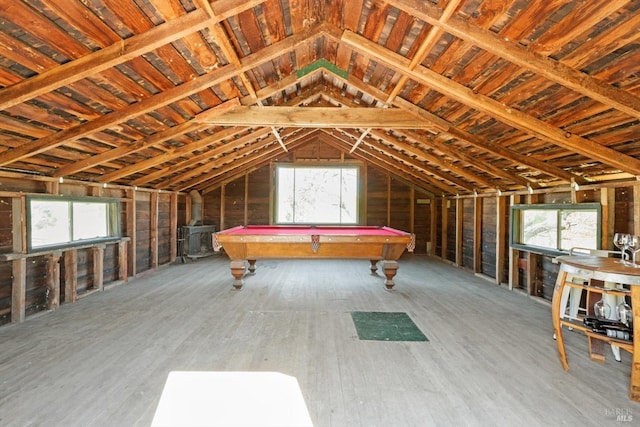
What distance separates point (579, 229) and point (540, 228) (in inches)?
27.4

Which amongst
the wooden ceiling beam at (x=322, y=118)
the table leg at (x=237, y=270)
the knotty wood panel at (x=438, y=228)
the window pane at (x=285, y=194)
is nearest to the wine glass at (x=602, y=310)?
the wooden ceiling beam at (x=322, y=118)

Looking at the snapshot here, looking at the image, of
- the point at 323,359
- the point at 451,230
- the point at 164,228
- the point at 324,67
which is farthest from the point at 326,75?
the point at 451,230

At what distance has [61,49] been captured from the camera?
7.19 ft

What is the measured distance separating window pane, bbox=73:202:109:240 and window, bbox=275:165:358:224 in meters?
4.49

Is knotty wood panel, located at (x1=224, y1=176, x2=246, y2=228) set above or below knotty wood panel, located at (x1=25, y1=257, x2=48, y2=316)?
above

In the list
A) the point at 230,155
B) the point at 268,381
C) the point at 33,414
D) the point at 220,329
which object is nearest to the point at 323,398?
the point at 268,381

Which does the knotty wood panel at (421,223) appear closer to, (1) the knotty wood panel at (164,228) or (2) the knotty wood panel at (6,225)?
(1) the knotty wood panel at (164,228)

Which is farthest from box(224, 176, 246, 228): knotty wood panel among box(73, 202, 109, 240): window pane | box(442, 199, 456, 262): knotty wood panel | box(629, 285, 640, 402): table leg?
box(629, 285, 640, 402): table leg

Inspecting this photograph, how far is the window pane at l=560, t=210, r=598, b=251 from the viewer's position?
3916mm

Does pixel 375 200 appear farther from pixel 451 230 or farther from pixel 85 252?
pixel 85 252

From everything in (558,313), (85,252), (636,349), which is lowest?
(636,349)

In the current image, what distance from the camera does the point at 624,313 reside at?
2.59m

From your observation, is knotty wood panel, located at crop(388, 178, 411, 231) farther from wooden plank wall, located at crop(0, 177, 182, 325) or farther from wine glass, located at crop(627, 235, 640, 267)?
wine glass, located at crop(627, 235, 640, 267)

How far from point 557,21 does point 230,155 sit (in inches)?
221
